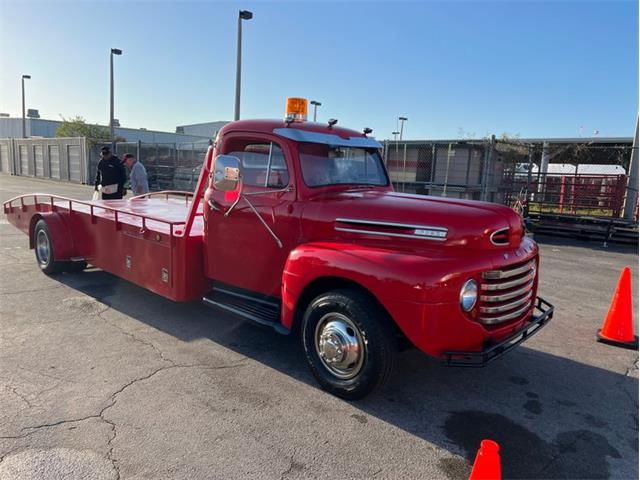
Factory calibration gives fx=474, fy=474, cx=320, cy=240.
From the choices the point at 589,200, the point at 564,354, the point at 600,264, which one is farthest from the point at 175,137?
the point at 564,354

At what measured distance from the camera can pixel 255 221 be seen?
4309 mm

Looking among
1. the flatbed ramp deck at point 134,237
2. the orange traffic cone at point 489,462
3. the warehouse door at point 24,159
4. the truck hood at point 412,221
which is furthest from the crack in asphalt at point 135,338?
the warehouse door at point 24,159

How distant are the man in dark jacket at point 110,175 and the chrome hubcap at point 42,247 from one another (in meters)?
2.30

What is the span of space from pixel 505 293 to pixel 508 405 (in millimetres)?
884

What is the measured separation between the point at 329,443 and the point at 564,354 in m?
2.81

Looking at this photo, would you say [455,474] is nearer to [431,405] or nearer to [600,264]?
[431,405]

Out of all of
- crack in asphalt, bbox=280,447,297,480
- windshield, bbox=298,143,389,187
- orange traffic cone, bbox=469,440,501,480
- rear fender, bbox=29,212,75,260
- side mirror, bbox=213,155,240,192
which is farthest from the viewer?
rear fender, bbox=29,212,75,260

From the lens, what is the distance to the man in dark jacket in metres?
9.05

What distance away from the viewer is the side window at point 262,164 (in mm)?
4172

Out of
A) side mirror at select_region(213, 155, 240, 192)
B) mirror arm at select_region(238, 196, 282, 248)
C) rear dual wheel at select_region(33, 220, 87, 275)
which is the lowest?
rear dual wheel at select_region(33, 220, 87, 275)

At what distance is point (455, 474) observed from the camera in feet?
9.18

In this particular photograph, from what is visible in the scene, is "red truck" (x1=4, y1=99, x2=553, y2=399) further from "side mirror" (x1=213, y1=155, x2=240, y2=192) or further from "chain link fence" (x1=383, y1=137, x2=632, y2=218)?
"chain link fence" (x1=383, y1=137, x2=632, y2=218)

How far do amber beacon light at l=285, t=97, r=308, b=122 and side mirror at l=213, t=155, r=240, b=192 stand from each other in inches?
28.9

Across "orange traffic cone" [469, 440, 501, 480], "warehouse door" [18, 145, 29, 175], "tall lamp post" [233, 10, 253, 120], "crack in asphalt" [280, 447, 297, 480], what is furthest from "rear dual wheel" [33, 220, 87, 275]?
"warehouse door" [18, 145, 29, 175]
